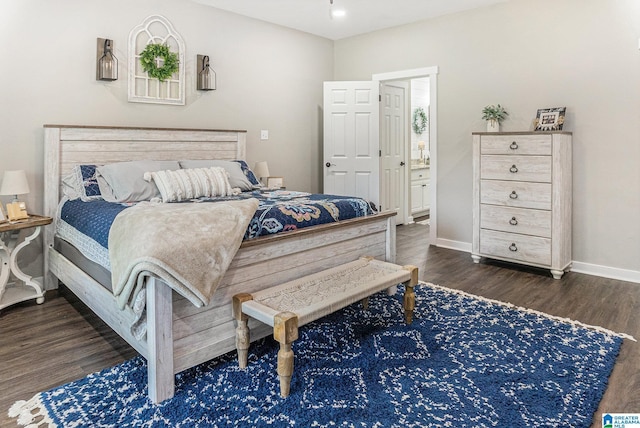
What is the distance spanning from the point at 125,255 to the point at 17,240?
2.01 meters

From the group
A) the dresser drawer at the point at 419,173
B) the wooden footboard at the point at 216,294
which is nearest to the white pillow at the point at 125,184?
the wooden footboard at the point at 216,294

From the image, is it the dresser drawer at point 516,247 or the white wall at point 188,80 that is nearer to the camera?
the white wall at point 188,80

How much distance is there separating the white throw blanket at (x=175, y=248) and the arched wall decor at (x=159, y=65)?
2222 mm

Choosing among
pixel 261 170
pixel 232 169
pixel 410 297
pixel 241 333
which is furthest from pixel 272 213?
pixel 261 170

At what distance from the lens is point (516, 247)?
4.02 m

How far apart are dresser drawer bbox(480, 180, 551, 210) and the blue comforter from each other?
1.51 metres

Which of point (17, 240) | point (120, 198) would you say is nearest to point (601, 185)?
point (120, 198)

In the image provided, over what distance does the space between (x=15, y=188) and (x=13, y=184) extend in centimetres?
3

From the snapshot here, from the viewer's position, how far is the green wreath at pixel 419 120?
7.47 m

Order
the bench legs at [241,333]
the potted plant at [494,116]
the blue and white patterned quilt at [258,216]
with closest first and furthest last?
the bench legs at [241,333], the blue and white patterned quilt at [258,216], the potted plant at [494,116]

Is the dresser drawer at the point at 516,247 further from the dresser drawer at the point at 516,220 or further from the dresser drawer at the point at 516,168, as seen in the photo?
the dresser drawer at the point at 516,168

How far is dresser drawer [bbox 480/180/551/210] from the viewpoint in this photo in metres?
3.82

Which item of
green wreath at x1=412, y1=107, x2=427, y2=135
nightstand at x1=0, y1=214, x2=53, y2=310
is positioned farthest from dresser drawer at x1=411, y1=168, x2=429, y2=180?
nightstand at x1=0, y1=214, x2=53, y2=310

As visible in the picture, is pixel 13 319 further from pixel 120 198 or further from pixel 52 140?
pixel 52 140
